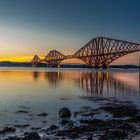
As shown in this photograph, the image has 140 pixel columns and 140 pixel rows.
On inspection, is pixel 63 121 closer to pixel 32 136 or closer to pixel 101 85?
pixel 32 136

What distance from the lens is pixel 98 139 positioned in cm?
1107

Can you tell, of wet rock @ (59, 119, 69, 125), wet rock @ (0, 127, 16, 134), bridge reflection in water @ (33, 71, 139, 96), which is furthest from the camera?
bridge reflection in water @ (33, 71, 139, 96)

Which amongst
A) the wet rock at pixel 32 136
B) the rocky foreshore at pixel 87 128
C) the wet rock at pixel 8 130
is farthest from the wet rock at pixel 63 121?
the wet rock at pixel 32 136

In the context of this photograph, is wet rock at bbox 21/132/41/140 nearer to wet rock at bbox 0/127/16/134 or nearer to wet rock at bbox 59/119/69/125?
wet rock at bbox 0/127/16/134

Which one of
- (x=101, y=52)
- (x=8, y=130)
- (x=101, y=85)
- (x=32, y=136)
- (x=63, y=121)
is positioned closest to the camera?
(x=32, y=136)

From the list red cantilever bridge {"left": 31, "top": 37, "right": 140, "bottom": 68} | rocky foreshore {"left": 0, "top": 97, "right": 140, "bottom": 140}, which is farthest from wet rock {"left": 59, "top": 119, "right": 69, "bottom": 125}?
red cantilever bridge {"left": 31, "top": 37, "right": 140, "bottom": 68}

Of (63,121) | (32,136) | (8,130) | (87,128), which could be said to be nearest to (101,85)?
(63,121)

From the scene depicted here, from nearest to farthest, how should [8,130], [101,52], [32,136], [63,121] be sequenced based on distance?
1. [32,136]
2. [8,130]
3. [63,121]
4. [101,52]

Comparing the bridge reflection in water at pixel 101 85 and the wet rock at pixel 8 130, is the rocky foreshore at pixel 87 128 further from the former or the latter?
the bridge reflection in water at pixel 101 85

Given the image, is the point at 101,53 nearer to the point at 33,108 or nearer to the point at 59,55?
the point at 59,55

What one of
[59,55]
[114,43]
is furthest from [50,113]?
A: [59,55]

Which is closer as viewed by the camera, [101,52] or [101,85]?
[101,85]

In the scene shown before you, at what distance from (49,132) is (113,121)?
3.52 m

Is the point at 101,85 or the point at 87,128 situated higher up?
the point at 87,128
